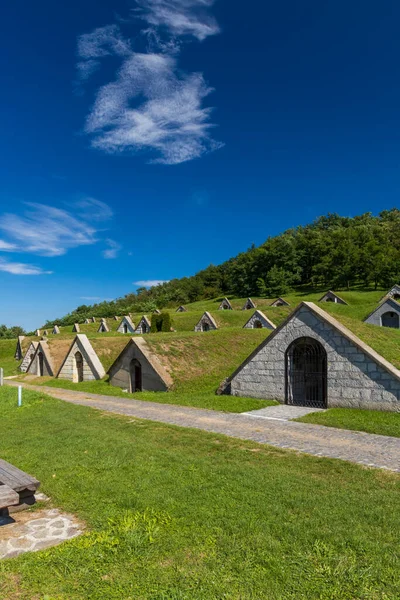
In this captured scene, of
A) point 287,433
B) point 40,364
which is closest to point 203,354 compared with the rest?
point 287,433

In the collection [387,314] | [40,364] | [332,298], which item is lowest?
[40,364]

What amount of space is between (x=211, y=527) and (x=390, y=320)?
127 feet

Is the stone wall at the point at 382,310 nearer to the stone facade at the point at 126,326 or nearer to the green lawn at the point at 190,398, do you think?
the green lawn at the point at 190,398

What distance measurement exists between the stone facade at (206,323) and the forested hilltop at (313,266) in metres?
31.2

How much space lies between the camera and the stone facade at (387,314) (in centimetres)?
3853

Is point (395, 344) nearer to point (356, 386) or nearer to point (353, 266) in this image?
point (356, 386)

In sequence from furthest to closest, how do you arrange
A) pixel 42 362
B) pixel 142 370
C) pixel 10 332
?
pixel 10 332
pixel 42 362
pixel 142 370

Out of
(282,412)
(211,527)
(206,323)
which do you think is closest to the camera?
(211,527)

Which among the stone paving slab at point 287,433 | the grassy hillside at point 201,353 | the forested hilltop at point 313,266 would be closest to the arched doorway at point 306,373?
the grassy hillside at point 201,353

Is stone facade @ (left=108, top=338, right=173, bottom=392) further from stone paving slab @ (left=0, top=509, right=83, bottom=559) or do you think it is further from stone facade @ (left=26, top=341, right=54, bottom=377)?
stone paving slab @ (left=0, top=509, right=83, bottom=559)

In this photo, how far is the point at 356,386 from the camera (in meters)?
13.3

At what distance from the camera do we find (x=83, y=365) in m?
26.5

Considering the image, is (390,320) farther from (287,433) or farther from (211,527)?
(211,527)

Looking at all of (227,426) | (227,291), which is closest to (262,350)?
(227,426)
